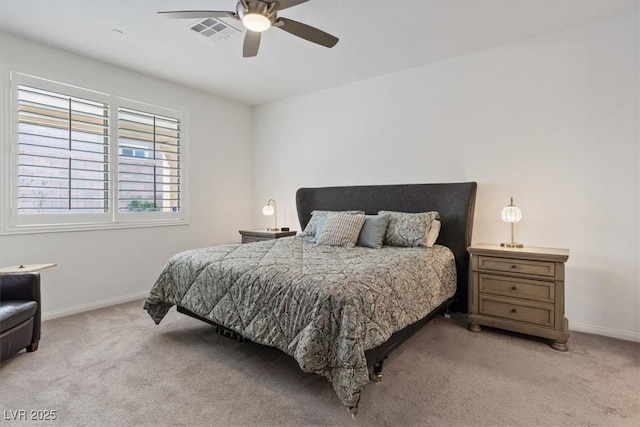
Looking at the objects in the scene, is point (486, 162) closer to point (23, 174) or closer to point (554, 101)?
point (554, 101)

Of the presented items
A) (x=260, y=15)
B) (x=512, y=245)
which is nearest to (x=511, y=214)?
(x=512, y=245)

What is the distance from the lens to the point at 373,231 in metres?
3.27

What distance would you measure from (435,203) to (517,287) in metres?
1.15

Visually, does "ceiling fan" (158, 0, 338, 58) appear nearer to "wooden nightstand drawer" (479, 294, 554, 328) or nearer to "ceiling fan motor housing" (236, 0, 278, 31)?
"ceiling fan motor housing" (236, 0, 278, 31)

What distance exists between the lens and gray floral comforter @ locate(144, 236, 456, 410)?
175cm

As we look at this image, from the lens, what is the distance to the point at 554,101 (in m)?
3.01

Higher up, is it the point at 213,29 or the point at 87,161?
the point at 213,29

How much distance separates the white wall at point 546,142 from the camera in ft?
8.96

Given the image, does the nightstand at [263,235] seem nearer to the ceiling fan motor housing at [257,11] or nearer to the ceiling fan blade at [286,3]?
the ceiling fan motor housing at [257,11]

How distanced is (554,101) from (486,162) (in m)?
0.77

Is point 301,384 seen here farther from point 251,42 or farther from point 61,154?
point 61,154

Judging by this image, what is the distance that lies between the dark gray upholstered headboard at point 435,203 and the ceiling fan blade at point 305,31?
6.17ft

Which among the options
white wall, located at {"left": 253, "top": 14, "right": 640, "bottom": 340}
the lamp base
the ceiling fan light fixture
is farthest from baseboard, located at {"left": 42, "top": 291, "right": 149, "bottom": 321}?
the lamp base

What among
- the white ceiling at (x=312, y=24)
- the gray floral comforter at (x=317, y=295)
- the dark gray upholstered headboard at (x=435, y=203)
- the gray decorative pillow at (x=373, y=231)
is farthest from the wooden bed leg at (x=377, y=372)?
the white ceiling at (x=312, y=24)
